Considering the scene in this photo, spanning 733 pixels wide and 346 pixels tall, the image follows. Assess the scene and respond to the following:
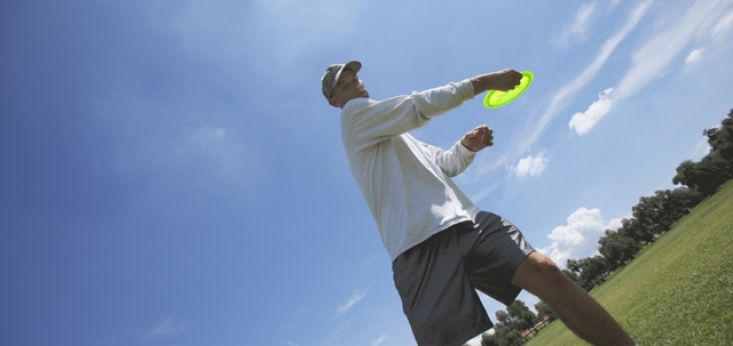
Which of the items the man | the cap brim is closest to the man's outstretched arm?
the man

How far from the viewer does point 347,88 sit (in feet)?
12.3

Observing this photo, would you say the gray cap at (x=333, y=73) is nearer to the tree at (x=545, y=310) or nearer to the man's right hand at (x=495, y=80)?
the man's right hand at (x=495, y=80)

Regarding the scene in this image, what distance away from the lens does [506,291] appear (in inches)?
117

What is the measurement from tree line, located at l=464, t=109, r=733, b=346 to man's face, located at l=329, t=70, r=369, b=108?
57445mm

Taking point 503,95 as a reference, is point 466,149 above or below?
below

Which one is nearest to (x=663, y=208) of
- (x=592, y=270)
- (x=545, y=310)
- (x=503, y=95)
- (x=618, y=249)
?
(x=618, y=249)

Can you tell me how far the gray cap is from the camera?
3738 millimetres

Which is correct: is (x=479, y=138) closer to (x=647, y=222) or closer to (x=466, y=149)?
(x=466, y=149)

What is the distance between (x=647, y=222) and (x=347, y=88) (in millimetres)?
89690

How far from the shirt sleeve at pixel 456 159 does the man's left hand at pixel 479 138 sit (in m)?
0.05

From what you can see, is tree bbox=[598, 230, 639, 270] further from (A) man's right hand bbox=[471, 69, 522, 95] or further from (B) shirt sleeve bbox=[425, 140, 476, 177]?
(A) man's right hand bbox=[471, 69, 522, 95]

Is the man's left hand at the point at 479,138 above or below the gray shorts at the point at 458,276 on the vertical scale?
above

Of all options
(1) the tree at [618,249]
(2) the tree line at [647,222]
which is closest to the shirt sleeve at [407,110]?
(2) the tree line at [647,222]

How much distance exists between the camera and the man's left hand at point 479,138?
400cm
